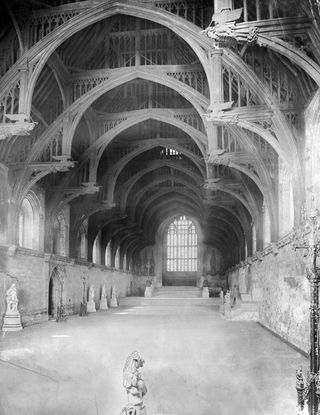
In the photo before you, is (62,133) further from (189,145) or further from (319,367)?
Result: (319,367)

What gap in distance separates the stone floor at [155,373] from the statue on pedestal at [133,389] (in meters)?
1.74

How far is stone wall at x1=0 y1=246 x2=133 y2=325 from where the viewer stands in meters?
20.1

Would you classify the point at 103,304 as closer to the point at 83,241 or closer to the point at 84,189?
the point at 83,241

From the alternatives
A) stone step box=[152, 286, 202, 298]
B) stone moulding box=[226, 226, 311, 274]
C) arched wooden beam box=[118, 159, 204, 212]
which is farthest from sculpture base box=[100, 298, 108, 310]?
stone moulding box=[226, 226, 311, 274]

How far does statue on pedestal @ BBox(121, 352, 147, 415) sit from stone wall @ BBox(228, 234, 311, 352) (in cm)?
489

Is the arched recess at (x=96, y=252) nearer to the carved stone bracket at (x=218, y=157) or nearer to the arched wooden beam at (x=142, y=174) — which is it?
the arched wooden beam at (x=142, y=174)

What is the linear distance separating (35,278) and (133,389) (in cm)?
1764

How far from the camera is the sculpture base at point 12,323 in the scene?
757 inches

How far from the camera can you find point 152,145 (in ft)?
92.1

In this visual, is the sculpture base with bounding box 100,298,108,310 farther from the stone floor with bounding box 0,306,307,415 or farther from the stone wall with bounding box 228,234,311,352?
the stone floor with bounding box 0,306,307,415

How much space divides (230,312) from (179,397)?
54.3 feet

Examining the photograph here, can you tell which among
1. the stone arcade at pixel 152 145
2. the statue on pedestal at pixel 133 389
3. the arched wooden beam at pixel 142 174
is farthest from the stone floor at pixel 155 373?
the arched wooden beam at pixel 142 174

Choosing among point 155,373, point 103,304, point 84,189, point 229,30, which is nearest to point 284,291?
point 155,373

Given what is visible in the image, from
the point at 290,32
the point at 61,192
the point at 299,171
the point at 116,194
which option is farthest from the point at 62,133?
the point at 116,194
